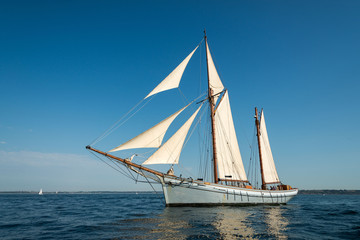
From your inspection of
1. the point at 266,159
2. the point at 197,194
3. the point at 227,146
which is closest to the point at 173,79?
the point at 227,146

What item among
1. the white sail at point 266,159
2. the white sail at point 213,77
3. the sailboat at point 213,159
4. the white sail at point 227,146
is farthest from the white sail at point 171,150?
the white sail at point 266,159

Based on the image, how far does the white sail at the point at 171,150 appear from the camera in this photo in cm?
2328

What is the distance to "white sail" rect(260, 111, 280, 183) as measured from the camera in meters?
37.3

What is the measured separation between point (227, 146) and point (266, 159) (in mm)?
10685

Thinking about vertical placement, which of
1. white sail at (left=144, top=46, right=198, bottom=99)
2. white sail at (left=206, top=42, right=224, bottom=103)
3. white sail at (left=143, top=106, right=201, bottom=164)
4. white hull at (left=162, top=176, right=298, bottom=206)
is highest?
white sail at (left=206, top=42, right=224, bottom=103)

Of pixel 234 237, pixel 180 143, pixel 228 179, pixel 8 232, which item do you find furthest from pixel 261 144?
pixel 8 232

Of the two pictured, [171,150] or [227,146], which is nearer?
[171,150]

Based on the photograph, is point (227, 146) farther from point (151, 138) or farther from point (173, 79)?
point (151, 138)

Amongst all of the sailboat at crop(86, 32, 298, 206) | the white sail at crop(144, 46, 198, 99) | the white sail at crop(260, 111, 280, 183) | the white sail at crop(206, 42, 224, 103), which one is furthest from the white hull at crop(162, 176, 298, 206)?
the white sail at crop(206, 42, 224, 103)

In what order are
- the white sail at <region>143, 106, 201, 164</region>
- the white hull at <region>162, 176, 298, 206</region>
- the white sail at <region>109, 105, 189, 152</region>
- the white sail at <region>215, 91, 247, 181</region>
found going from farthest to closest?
the white sail at <region>215, 91, 247, 181</region> < the white hull at <region>162, 176, 298, 206</region> < the white sail at <region>143, 106, 201, 164</region> < the white sail at <region>109, 105, 189, 152</region>

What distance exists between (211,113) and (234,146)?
20.9ft

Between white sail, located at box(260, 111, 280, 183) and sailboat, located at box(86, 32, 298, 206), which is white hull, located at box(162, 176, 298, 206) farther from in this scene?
white sail, located at box(260, 111, 280, 183)

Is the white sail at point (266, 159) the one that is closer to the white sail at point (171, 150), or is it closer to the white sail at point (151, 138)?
the white sail at point (171, 150)

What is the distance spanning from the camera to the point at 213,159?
28672 millimetres
